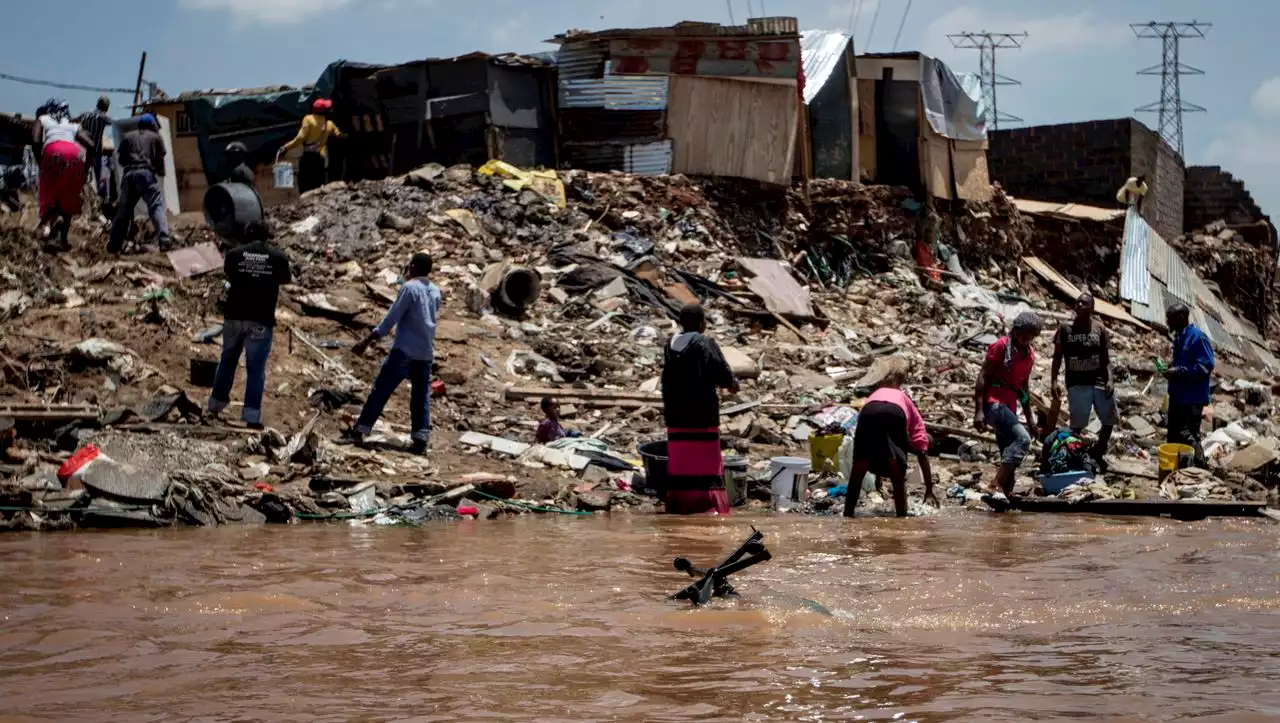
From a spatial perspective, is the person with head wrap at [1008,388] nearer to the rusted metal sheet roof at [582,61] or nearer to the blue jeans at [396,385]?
the blue jeans at [396,385]

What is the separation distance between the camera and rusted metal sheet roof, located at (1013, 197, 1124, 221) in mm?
24641

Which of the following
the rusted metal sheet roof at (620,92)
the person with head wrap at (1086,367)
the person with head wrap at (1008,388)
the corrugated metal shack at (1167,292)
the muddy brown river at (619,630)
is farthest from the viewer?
the corrugated metal shack at (1167,292)

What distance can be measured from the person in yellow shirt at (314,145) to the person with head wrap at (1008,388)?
42.2 ft

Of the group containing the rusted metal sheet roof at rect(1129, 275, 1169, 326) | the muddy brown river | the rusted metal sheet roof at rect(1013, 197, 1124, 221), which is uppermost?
the rusted metal sheet roof at rect(1013, 197, 1124, 221)

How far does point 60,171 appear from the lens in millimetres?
13422

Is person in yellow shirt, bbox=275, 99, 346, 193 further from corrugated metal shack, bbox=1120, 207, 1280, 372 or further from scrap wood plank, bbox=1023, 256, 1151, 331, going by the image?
corrugated metal shack, bbox=1120, 207, 1280, 372

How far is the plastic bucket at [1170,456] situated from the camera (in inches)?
410

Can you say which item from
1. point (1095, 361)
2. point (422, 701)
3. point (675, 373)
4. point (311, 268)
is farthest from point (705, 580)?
point (311, 268)

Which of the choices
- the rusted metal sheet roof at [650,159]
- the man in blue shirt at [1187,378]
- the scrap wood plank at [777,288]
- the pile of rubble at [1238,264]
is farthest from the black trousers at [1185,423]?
the pile of rubble at [1238,264]

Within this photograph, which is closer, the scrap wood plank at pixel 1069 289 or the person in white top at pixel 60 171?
the person in white top at pixel 60 171

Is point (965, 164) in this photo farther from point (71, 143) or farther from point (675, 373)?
point (675, 373)

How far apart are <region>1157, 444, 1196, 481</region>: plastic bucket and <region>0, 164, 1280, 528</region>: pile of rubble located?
197 millimetres

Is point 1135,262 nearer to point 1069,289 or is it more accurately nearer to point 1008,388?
point 1069,289

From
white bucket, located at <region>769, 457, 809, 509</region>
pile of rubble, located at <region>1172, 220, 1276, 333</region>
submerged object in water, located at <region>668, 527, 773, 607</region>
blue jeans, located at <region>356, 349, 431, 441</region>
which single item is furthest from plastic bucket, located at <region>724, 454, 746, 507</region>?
pile of rubble, located at <region>1172, 220, 1276, 333</region>
